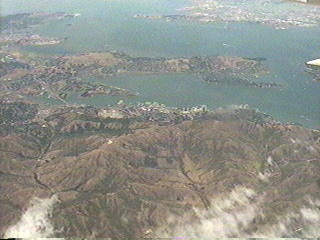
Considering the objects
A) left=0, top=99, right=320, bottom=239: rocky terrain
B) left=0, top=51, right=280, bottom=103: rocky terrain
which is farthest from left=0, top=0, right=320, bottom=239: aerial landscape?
left=0, top=51, right=280, bottom=103: rocky terrain

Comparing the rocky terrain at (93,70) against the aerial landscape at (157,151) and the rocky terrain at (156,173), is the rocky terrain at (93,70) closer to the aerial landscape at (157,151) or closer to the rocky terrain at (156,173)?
the aerial landscape at (157,151)

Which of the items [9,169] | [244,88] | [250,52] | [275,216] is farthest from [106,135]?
[250,52]

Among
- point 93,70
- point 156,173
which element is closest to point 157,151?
point 156,173

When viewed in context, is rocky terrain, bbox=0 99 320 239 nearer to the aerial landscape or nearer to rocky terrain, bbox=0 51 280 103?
the aerial landscape

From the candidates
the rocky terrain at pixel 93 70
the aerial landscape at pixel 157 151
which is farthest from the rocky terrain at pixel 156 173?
the rocky terrain at pixel 93 70

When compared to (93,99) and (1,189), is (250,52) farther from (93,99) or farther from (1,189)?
(1,189)

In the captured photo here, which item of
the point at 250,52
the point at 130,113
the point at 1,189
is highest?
the point at 1,189

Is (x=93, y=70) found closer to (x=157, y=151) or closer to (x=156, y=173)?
(x=157, y=151)

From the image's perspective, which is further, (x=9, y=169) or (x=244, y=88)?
(x=244, y=88)
